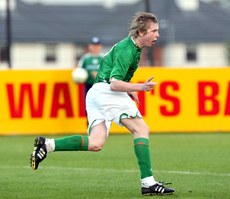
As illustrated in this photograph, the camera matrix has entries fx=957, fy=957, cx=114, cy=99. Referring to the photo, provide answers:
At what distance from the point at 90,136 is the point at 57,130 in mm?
9611

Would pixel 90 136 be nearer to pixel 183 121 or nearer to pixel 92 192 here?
pixel 92 192

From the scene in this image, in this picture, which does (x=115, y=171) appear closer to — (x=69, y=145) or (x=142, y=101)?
(x=69, y=145)

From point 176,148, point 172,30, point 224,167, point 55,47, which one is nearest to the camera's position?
point 224,167

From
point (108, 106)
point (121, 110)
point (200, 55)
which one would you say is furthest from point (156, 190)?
point (200, 55)

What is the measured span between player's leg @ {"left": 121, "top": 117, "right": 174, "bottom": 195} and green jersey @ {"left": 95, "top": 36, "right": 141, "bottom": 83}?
0.50 meters

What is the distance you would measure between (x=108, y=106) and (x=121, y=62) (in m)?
0.55

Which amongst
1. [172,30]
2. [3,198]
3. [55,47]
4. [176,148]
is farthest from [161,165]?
[55,47]

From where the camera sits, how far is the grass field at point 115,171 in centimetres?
1046

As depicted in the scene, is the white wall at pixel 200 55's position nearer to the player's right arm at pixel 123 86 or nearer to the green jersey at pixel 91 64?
the green jersey at pixel 91 64

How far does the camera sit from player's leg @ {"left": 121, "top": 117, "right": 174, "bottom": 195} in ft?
33.4

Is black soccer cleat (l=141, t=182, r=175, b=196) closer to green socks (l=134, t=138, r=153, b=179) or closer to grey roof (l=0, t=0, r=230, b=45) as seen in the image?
green socks (l=134, t=138, r=153, b=179)

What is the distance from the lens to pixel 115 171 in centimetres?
1273

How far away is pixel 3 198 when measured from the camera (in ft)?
32.8

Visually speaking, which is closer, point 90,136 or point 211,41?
point 90,136
